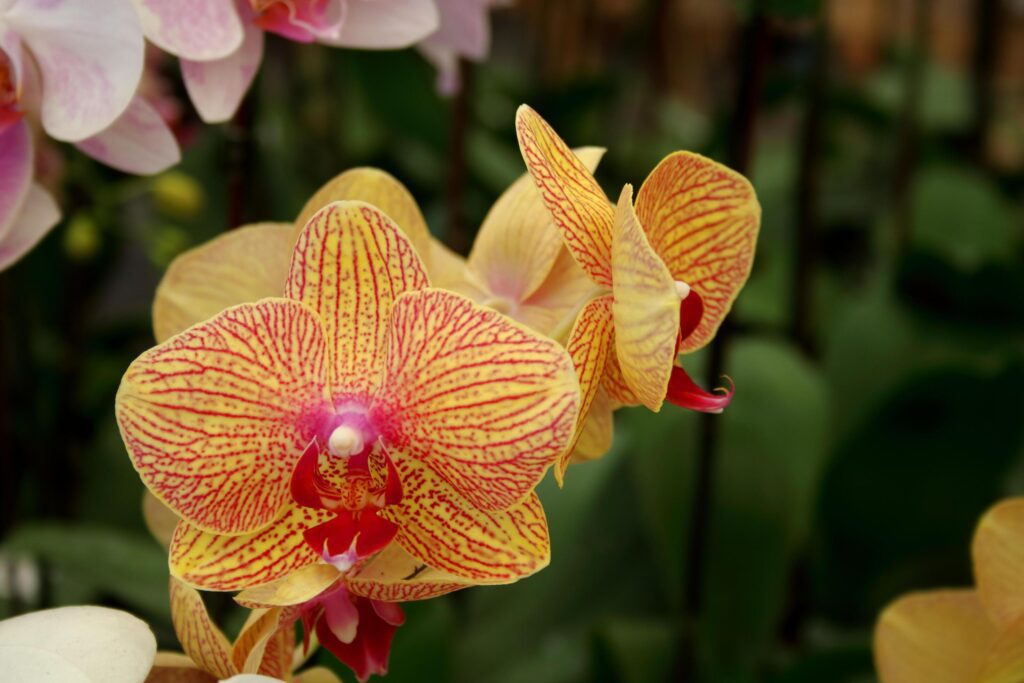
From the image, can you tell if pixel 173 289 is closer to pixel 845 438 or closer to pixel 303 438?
pixel 303 438

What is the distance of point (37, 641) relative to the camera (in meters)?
0.32

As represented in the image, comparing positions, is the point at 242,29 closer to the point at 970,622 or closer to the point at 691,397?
the point at 691,397

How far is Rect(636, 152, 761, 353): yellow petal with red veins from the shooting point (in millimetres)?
366

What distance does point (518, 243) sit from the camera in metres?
0.38

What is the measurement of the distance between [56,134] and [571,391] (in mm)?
200

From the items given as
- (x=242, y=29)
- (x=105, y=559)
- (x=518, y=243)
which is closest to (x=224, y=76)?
(x=242, y=29)

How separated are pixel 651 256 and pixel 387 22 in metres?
0.18

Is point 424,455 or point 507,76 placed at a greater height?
point 424,455

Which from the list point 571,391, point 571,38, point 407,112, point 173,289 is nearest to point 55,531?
point 173,289

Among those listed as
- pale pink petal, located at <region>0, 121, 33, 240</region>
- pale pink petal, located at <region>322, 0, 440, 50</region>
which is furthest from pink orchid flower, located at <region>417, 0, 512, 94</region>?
pale pink petal, located at <region>0, 121, 33, 240</region>

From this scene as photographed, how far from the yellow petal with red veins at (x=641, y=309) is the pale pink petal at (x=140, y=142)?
17cm

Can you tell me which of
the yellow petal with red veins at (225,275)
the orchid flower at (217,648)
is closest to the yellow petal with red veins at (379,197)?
the yellow petal with red veins at (225,275)

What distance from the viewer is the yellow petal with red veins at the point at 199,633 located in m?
0.33

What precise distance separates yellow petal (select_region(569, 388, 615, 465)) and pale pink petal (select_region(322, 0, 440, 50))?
0.50 ft
